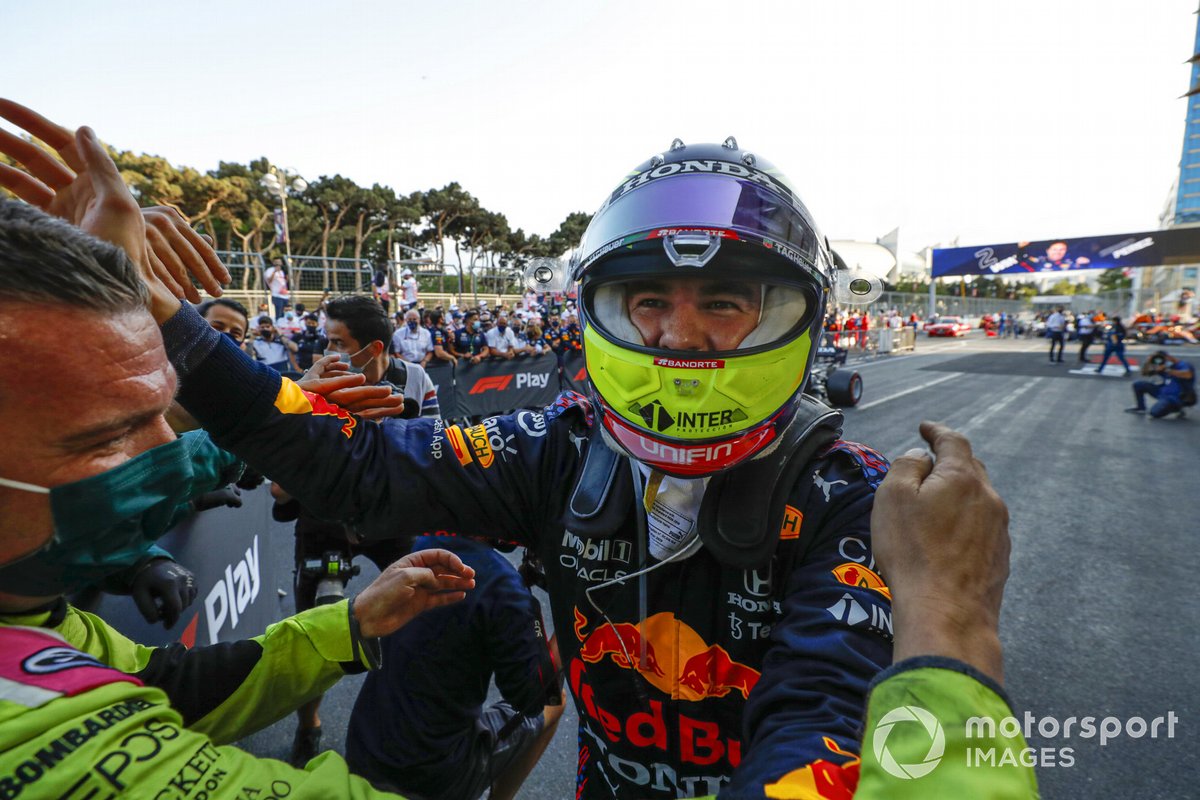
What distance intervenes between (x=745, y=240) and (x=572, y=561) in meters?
0.81

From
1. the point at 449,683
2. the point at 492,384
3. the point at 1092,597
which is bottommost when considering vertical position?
the point at 1092,597

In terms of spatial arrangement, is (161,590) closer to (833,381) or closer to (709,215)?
(709,215)

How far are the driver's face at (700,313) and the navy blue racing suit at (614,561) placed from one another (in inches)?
12.8

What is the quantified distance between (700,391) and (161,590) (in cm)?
191

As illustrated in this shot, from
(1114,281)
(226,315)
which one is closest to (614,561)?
(226,315)

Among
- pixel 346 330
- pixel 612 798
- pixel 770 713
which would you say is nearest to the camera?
pixel 770 713

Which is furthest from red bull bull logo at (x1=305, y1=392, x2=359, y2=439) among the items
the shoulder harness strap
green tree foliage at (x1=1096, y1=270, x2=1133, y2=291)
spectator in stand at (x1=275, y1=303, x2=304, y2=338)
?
green tree foliage at (x1=1096, y1=270, x2=1133, y2=291)

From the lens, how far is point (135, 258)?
1126 millimetres

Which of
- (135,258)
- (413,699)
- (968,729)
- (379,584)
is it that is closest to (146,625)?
(413,699)

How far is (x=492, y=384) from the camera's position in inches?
377

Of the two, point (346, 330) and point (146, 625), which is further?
point (346, 330)

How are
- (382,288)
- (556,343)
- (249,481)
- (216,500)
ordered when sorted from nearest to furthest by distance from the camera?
(216,500) < (249,481) < (556,343) < (382,288)

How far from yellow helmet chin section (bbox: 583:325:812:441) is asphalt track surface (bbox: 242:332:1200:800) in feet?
6.73

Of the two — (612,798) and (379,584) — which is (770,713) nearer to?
(612,798)
